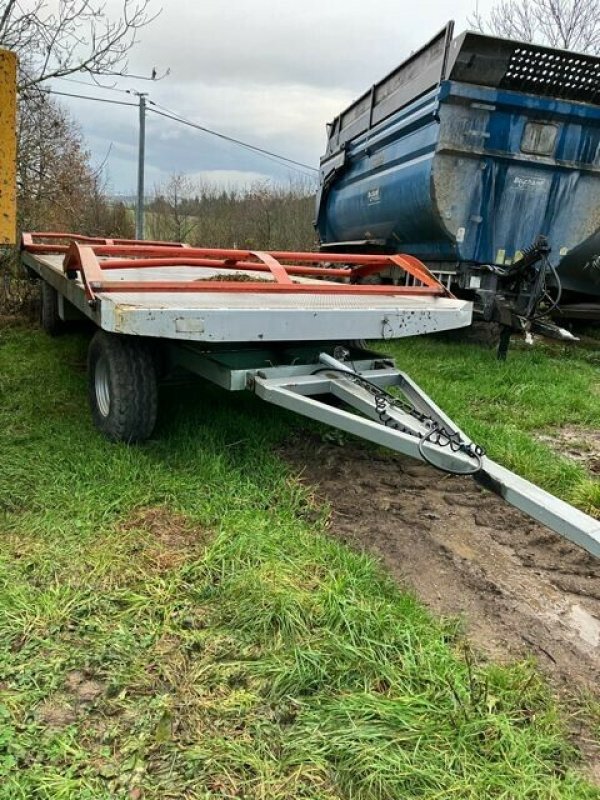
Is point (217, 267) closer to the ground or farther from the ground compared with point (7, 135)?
closer to the ground

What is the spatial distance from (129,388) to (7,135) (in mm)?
1622

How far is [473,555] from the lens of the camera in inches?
105

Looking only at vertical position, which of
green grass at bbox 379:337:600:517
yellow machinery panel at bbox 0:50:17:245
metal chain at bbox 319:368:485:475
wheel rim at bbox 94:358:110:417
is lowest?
green grass at bbox 379:337:600:517

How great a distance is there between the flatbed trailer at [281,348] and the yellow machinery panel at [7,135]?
42cm

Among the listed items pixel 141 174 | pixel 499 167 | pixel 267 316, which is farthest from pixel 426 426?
pixel 141 174

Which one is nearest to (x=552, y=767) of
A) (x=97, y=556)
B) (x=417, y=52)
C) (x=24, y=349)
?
(x=97, y=556)

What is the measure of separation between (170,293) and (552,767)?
249 centimetres

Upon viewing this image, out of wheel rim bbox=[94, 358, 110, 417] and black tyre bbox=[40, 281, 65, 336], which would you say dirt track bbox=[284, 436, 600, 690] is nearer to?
wheel rim bbox=[94, 358, 110, 417]

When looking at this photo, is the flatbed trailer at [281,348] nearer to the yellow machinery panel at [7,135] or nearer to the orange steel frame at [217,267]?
the orange steel frame at [217,267]

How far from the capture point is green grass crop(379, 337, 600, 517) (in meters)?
3.54

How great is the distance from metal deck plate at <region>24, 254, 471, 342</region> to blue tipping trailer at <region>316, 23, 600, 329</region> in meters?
2.76

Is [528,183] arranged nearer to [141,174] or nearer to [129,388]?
[129,388]

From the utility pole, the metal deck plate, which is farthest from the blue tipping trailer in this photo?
the utility pole

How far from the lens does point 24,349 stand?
6004 millimetres
